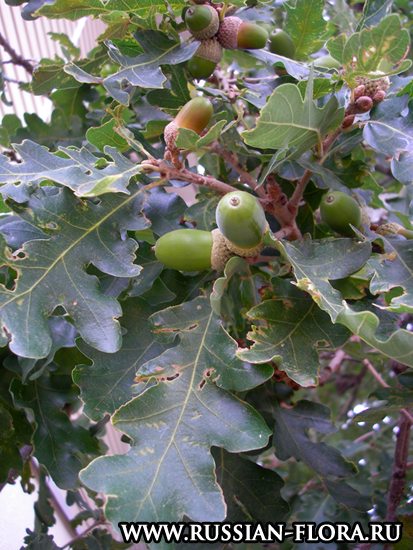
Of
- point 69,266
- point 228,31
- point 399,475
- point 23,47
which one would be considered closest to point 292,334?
point 69,266

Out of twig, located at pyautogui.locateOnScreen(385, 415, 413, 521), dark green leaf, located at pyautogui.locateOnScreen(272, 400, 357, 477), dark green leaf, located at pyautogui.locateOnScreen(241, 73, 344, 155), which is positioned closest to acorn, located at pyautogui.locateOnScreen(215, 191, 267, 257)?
dark green leaf, located at pyautogui.locateOnScreen(241, 73, 344, 155)

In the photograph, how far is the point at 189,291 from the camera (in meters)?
0.97

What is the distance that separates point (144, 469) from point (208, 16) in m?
0.95

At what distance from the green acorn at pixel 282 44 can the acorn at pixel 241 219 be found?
0.65m

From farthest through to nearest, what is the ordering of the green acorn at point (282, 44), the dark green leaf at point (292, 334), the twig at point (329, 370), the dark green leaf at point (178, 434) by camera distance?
the twig at point (329, 370)
the green acorn at point (282, 44)
the dark green leaf at point (292, 334)
the dark green leaf at point (178, 434)

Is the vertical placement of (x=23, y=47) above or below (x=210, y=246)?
above

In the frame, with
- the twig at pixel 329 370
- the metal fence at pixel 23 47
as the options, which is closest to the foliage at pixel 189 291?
the twig at pixel 329 370

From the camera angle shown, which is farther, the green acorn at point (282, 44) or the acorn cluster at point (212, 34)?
the green acorn at point (282, 44)

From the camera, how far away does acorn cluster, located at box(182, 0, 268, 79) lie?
0.96m

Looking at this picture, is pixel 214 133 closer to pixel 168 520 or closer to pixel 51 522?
pixel 168 520

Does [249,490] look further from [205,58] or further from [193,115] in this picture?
[205,58]

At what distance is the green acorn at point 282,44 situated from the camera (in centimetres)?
116

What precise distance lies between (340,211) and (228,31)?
558 millimetres

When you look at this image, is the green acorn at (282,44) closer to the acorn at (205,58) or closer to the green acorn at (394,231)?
the acorn at (205,58)
